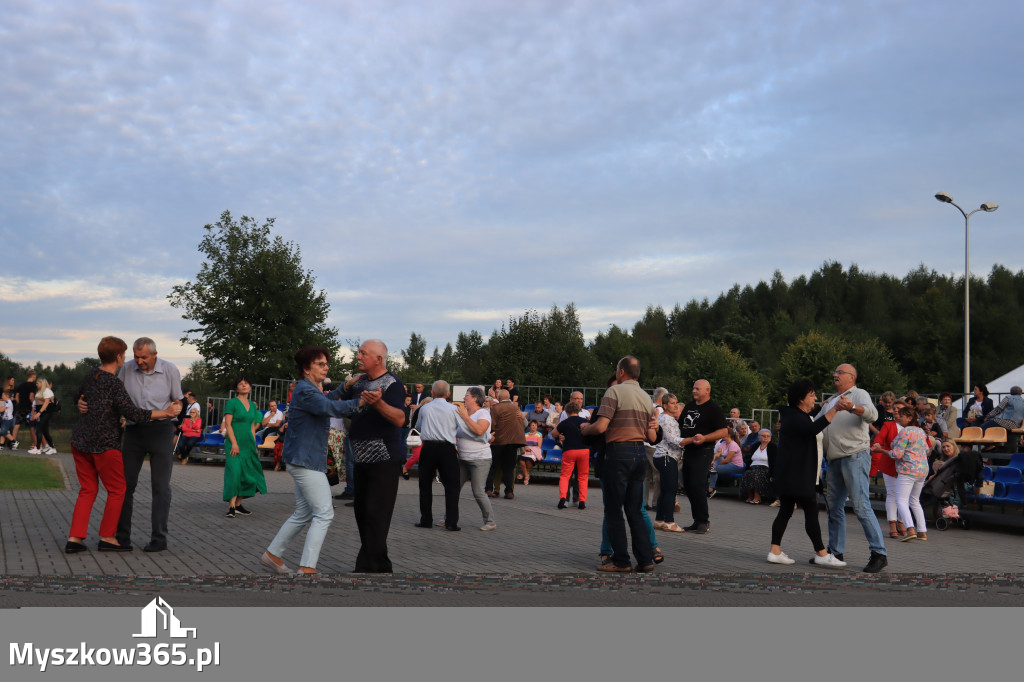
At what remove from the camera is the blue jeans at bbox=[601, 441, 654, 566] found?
8.39 metres

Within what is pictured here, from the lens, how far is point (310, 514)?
7.46 meters

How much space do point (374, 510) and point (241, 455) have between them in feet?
17.0

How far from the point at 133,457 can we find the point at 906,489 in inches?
385

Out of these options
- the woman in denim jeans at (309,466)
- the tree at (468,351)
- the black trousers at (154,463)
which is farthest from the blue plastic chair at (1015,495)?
the tree at (468,351)

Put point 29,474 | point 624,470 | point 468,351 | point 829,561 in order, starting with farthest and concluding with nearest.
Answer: point 468,351
point 29,474
point 829,561
point 624,470

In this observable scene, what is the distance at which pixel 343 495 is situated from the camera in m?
14.6

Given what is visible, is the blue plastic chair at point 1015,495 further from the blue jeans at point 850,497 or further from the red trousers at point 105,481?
the red trousers at point 105,481

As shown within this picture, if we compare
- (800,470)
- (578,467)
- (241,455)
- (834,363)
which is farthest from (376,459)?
(834,363)

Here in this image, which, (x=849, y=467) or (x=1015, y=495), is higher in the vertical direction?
→ (x=849, y=467)

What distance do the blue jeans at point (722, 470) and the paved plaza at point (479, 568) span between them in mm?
5770
